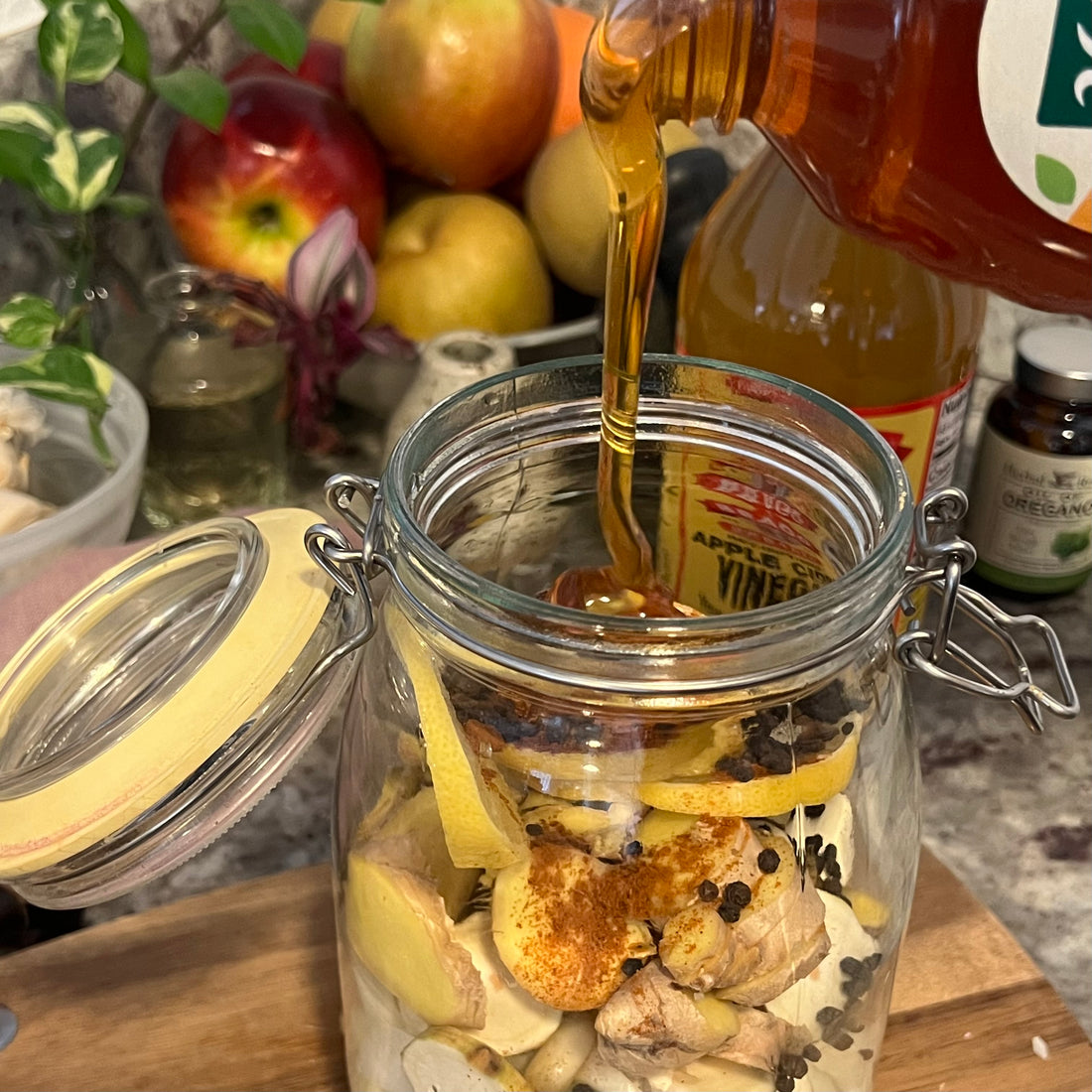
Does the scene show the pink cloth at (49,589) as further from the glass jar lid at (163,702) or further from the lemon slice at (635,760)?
the lemon slice at (635,760)

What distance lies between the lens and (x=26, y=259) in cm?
88

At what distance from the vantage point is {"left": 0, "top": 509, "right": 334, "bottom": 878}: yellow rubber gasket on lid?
16.2 inches

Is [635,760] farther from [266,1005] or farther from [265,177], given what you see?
[265,177]

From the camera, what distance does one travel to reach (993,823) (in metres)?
0.72

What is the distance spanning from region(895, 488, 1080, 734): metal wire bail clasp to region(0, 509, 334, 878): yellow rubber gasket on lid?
21 cm

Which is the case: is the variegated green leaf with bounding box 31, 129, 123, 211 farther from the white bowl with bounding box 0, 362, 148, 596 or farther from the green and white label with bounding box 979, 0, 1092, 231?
the green and white label with bounding box 979, 0, 1092, 231

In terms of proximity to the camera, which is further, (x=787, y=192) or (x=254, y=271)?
(x=254, y=271)

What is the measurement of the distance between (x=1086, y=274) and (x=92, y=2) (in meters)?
0.57

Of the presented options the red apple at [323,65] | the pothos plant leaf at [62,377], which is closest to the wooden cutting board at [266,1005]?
the pothos plant leaf at [62,377]

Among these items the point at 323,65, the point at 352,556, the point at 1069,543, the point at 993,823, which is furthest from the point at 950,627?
the point at 323,65

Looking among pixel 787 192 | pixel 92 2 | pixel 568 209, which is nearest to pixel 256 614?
pixel 787 192

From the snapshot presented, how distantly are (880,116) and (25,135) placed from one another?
1.63ft

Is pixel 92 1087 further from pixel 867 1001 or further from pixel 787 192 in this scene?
pixel 787 192

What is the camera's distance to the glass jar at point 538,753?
1.29 feet
